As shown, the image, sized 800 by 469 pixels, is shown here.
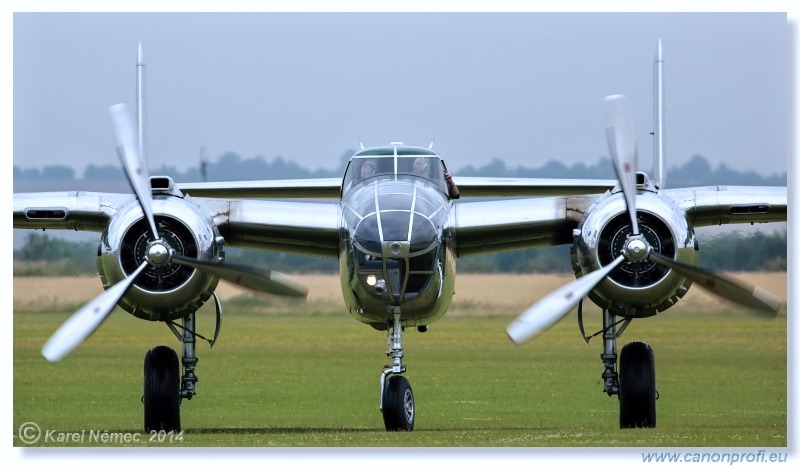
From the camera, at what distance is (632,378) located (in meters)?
19.1

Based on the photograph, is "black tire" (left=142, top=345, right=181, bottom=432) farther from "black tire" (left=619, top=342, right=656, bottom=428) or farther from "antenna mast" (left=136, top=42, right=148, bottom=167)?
"black tire" (left=619, top=342, right=656, bottom=428)

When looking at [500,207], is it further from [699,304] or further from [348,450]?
[699,304]

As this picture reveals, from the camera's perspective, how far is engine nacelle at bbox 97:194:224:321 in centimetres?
1767

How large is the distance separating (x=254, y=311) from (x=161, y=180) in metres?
12.2

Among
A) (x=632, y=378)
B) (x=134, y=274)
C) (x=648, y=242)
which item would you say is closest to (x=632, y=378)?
(x=632, y=378)

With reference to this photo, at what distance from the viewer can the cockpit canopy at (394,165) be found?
60.5ft

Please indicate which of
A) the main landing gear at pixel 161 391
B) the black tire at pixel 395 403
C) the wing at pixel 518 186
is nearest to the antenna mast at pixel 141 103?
the main landing gear at pixel 161 391

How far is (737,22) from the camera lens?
1922cm

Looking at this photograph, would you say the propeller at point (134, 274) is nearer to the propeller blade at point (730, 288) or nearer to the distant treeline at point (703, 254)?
the distant treeline at point (703, 254)

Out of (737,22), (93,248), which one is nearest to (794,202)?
(737,22)

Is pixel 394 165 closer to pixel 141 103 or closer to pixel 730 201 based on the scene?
pixel 730 201

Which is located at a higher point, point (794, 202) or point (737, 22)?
point (737, 22)

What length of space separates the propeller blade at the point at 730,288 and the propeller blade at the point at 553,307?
0.58m

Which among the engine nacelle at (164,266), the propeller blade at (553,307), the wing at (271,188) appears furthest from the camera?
the wing at (271,188)
